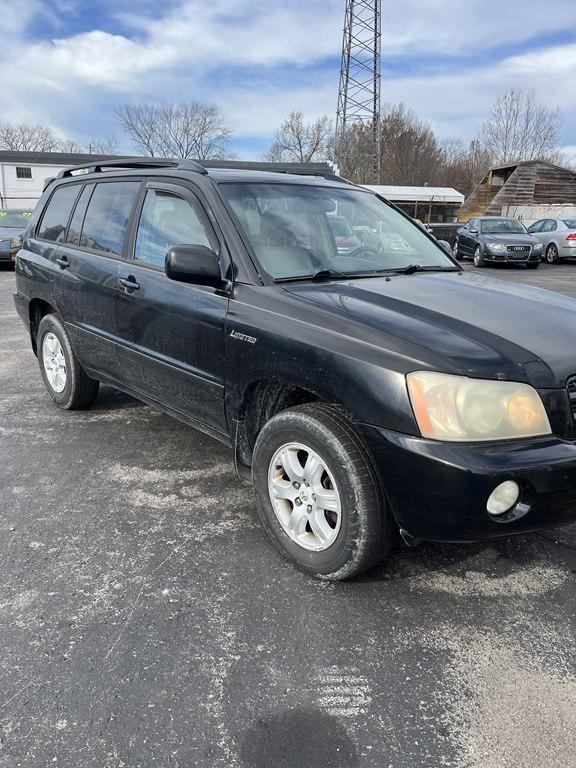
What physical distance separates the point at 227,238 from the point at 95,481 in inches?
66.4

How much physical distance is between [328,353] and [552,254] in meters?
21.2

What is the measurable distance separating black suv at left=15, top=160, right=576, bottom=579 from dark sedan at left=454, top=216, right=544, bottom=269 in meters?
16.3

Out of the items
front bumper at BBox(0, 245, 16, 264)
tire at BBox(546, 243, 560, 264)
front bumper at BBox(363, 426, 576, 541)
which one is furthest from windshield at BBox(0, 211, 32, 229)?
front bumper at BBox(363, 426, 576, 541)

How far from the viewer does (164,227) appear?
11.5ft

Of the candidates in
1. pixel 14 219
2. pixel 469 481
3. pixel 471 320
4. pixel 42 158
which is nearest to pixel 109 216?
pixel 471 320

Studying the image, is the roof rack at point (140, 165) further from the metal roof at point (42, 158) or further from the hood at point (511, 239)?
the metal roof at point (42, 158)

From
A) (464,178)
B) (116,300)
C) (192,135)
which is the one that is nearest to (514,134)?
(464,178)

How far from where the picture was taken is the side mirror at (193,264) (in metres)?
2.87

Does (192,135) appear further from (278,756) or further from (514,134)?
(278,756)

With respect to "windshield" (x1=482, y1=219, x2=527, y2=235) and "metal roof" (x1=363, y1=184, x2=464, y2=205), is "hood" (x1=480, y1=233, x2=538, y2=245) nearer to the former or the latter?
"windshield" (x1=482, y1=219, x2=527, y2=235)

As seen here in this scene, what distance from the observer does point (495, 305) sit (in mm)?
2859

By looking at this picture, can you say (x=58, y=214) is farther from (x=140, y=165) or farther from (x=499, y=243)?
(x=499, y=243)

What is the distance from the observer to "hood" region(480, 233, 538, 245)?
19.0 meters

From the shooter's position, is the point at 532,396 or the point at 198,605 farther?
the point at 198,605
